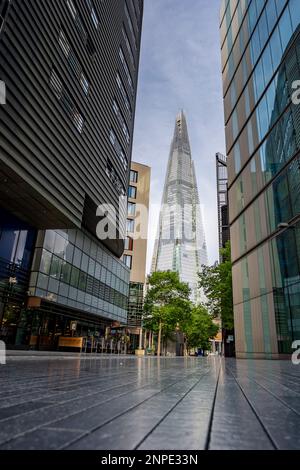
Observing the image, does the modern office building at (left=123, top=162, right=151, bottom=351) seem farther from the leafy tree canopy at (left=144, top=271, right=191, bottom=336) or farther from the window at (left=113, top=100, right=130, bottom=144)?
→ the window at (left=113, top=100, right=130, bottom=144)

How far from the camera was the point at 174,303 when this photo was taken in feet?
135

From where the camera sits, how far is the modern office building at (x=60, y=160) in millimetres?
13250

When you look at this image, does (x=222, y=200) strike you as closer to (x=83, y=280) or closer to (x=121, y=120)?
(x=121, y=120)

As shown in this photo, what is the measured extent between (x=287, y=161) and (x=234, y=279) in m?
9.66

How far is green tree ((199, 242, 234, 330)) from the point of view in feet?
89.9

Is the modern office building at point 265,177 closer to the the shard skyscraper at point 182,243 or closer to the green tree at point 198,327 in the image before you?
the green tree at point 198,327

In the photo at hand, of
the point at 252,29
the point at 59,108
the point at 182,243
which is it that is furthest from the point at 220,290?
the point at 182,243

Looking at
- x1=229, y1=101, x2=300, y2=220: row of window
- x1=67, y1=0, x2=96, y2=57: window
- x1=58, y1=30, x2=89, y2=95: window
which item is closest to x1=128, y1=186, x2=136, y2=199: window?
x1=229, y1=101, x2=300, y2=220: row of window

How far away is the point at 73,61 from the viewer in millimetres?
18312

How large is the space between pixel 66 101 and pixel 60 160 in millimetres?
3629

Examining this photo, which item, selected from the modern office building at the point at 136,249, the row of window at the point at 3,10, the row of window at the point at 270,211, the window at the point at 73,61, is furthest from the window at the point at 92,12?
the modern office building at the point at 136,249

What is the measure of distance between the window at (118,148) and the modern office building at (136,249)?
23235 mm
